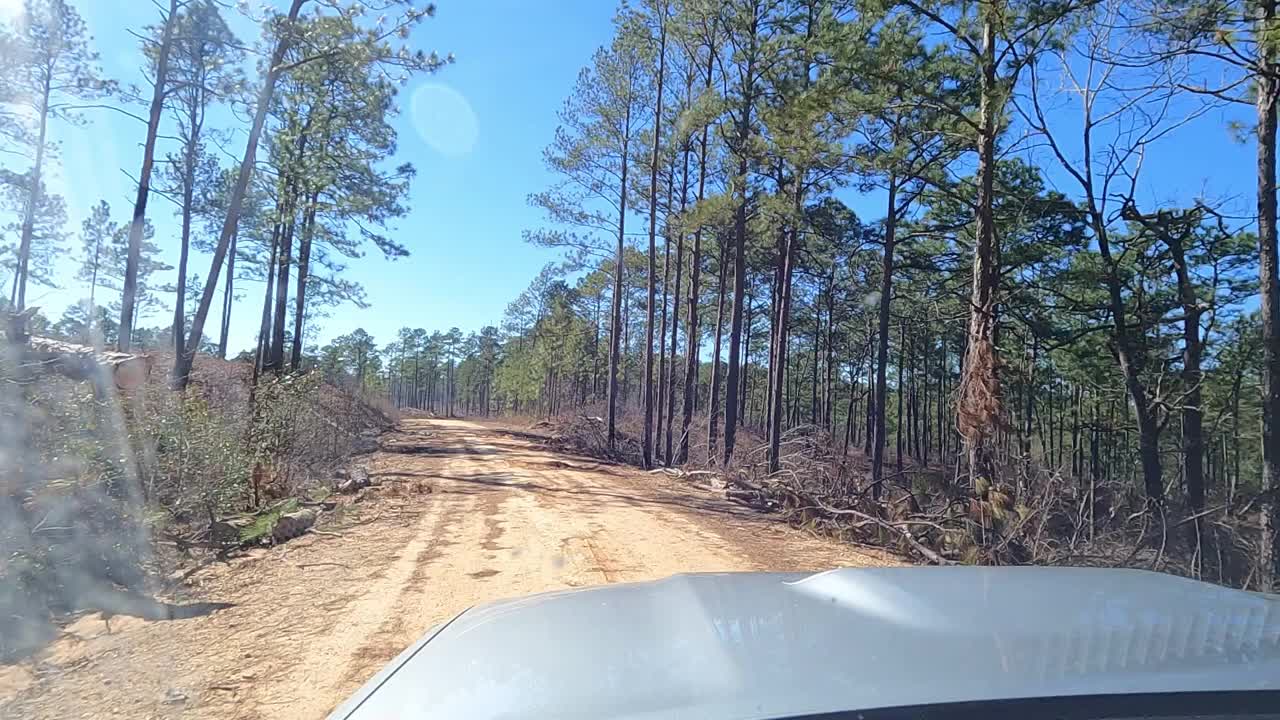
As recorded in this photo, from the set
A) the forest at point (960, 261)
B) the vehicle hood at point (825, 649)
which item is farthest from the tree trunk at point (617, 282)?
the vehicle hood at point (825, 649)

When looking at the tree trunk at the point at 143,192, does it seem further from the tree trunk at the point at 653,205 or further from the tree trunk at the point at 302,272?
the tree trunk at the point at 653,205

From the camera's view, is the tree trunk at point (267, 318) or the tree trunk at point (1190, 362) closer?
the tree trunk at point (1190, 362)

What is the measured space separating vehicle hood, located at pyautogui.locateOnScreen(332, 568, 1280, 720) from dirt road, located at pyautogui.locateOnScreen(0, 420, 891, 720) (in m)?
2.16

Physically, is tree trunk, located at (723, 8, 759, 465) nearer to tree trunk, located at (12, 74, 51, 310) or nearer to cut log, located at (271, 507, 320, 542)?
cut log, located at (271, 507, 320, 542)

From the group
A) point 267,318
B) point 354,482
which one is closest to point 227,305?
point 267,318

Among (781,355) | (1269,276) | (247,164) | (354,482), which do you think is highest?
(247,164)

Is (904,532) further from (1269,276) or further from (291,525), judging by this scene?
(291,525)

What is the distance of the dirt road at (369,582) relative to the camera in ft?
13.3

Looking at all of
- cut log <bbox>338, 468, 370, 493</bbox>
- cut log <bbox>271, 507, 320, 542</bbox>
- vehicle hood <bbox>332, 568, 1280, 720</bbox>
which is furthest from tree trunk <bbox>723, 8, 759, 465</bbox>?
vehicle hood <bbox>332, 568, 1280, 720</bbox>

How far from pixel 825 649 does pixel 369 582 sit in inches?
214

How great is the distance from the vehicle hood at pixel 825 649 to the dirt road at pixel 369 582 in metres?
2.16

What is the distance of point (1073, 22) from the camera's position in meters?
10.6

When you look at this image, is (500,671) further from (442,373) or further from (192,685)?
(442,373)

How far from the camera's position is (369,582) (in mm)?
6461
